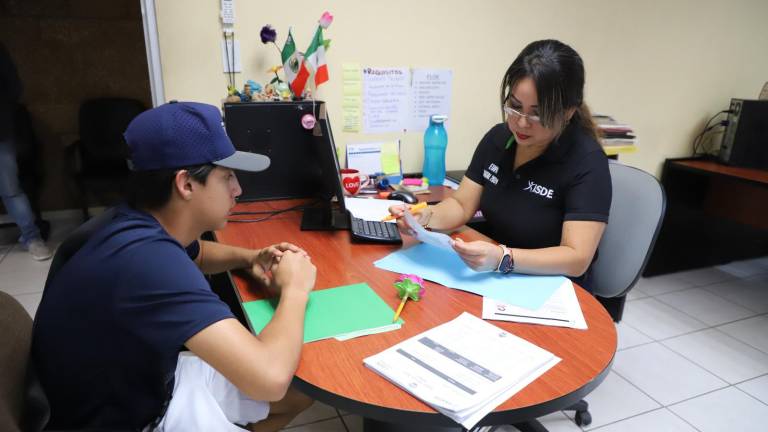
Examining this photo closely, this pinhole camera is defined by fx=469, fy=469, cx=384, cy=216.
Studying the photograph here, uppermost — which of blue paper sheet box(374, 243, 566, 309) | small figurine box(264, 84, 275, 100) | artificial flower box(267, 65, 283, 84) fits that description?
artificial flower box(267, 65, 283, 84)

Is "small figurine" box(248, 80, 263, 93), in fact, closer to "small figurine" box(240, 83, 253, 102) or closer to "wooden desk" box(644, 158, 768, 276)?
"small figurine" box(240, 83, 253, 102)

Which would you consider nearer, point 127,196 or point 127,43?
Result: point 127,196

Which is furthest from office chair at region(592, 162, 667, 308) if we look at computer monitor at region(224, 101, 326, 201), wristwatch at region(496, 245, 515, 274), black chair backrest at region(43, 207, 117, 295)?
black chair backrest at region(43, 207, 117, 295)

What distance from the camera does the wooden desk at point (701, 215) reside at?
3096 millimetres

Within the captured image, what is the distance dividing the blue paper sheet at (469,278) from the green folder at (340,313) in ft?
0.61

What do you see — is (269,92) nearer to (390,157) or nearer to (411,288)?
(390,157)

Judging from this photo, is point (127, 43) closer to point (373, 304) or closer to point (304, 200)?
point (304, 200)

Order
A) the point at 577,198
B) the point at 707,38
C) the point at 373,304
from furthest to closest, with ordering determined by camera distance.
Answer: the point at 707,38, the point at 577,198, the point at 373,304

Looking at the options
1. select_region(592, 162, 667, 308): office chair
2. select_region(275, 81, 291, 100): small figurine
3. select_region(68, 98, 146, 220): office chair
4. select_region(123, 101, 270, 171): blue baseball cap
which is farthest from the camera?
select_region(68, 98, 146, 220): office chair

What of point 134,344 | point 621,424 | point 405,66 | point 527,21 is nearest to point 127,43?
point 405,66

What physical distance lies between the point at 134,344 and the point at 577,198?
3.98ft

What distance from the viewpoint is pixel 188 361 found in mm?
1167

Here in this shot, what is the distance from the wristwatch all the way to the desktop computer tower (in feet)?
8.51

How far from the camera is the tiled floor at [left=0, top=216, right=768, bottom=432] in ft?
6.29
